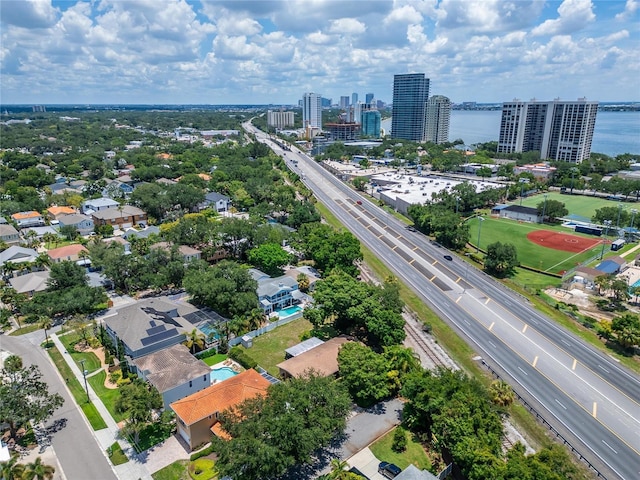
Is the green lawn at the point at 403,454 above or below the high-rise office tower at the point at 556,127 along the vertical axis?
below

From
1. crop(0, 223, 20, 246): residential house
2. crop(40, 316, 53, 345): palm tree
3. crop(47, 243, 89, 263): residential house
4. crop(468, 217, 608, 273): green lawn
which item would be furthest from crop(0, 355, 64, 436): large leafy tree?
crop(468, 217, 608, 273): green lawn

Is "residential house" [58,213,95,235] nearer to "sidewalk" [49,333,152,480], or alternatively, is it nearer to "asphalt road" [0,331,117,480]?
"asphalt road" [0,331,117,480]

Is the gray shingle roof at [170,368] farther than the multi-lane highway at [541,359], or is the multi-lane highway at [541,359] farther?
the gray shingle roof at [170,368]

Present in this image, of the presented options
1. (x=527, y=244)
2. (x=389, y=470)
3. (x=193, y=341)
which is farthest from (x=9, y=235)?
(x=527, y=244)

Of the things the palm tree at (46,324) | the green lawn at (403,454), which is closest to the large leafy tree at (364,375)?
the green lawn at (403,454)

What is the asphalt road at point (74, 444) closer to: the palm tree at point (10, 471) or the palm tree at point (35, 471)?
the palm tree at point (35, 471)

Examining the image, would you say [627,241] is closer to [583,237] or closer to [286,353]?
[583,237]

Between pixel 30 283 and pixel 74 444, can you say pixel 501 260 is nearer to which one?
pixel 74 444
